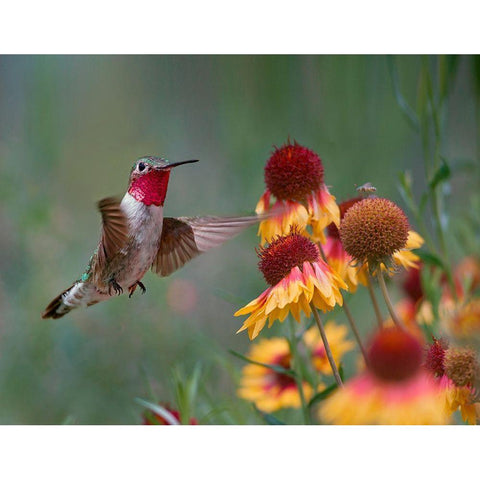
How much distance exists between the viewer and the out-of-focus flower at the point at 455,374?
0.73m

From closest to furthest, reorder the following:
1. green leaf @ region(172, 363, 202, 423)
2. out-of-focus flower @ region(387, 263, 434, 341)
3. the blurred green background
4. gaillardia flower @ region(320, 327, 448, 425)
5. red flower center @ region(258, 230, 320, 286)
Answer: gaillardia flower @ region(320, 327, 448, 425)
red flower center @ region(258, 230, 320, 286)
green leaf @ region(172, 363, 202, 423)
out-of-focus flower @ region(387, 263, 434, 341)
the blurred green background

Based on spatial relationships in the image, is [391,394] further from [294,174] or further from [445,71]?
[445,71]

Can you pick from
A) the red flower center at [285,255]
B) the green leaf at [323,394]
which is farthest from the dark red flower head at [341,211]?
the green leaf at [323,394]

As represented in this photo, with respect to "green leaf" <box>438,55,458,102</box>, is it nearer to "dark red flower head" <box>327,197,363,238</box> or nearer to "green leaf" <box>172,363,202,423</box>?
"dark red flower head" <box>327,197,363,238</box>

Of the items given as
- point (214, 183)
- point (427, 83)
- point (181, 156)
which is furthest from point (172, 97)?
point (427, 83)

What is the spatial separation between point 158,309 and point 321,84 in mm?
610

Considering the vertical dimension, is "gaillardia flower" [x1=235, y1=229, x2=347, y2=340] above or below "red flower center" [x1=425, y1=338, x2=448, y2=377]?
above

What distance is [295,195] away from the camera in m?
0.93

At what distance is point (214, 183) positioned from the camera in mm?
1599

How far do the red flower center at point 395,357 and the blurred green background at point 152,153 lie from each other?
60 centimetres

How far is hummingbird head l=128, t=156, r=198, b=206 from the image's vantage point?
2.87 ft

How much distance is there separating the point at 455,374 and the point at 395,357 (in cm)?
9

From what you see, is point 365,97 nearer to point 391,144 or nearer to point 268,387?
point 391,144

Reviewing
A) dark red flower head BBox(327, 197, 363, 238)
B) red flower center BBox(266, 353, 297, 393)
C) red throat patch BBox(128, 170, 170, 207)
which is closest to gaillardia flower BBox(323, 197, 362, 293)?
dark red flower head BBox(327, 197, 363, 238)
